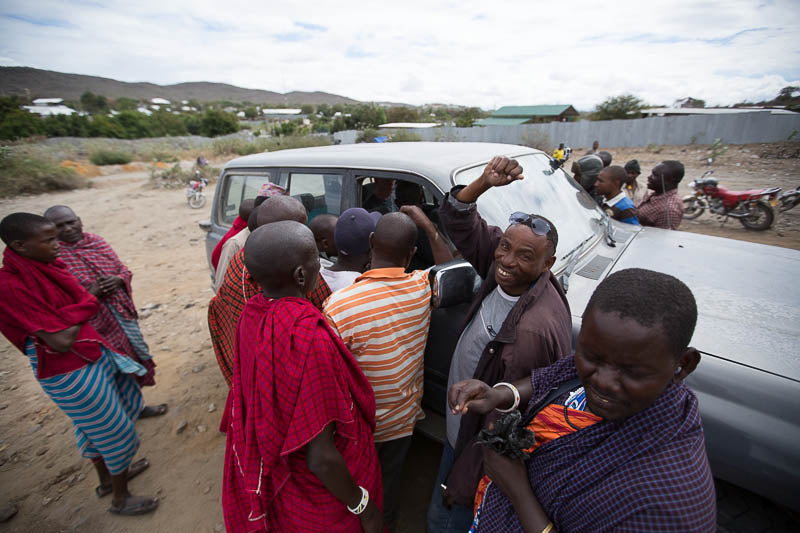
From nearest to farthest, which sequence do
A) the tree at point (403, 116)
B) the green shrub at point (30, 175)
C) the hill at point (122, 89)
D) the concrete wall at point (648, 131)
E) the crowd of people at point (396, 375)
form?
the crowd of people at point (396, 375) → the green shrub at point (30, 175) → the concrete wall at point (648, 131) → the tree at point (403, 116) → the hill at point (122, 89)

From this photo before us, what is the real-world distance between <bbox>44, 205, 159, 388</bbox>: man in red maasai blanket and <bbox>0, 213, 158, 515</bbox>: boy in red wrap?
0.81ft

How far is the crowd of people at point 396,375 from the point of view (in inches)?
33.5

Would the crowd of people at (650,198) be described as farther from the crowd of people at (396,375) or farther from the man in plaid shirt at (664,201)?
the crowd of people at (396,375)

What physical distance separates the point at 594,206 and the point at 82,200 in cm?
1692

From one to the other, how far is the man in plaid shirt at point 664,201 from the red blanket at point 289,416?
3.50 m

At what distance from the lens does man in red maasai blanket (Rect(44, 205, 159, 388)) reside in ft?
7.82

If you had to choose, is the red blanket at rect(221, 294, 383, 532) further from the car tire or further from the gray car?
the car tire

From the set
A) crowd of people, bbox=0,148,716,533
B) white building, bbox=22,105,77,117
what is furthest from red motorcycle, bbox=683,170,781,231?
white building, bbox=22,105,77,117

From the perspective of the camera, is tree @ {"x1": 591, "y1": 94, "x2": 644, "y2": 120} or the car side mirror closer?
the car side mirror

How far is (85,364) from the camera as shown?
7.04ft

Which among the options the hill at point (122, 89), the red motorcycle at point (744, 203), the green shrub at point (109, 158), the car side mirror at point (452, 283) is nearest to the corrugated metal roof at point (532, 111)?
the red motorcycle at point (744, 203)

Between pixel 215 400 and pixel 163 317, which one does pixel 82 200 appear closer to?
pixel 163 317

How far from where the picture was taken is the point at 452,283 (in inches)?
70.2

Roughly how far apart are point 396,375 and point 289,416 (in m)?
0.59
